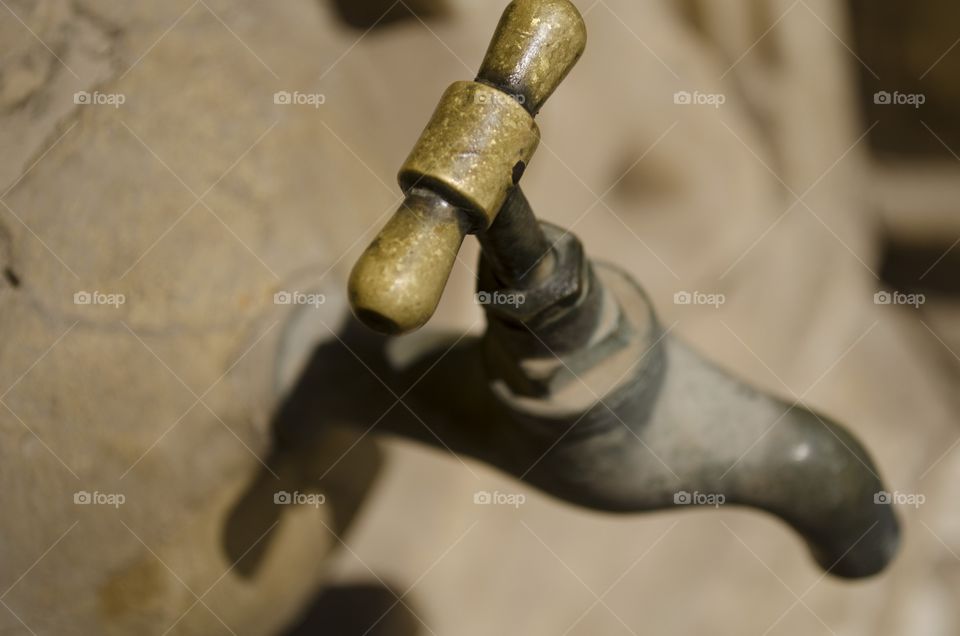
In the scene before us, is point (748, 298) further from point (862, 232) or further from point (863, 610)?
point (863, 610)

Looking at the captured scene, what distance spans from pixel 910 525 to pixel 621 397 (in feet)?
1.41

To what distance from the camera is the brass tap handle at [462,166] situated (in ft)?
0.94

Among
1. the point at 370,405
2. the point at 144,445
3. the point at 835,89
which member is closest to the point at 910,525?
the point at 835,89

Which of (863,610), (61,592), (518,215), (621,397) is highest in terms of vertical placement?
(518,215)

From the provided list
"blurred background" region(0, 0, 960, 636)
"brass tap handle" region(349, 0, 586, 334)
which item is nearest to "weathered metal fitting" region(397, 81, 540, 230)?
"brass tap handle" region(349, 0, 586, 334)

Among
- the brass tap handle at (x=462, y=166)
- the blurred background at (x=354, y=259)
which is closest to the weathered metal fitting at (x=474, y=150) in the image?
the brass tap handle at (x=462, y=166)

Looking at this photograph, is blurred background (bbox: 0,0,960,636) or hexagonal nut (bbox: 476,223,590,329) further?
blurred background (bbox: 0,0,960,636)

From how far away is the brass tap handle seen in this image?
0.29m

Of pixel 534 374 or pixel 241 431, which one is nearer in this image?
pixel 534 374

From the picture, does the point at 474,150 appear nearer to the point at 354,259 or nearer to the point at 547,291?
the point at 547,291

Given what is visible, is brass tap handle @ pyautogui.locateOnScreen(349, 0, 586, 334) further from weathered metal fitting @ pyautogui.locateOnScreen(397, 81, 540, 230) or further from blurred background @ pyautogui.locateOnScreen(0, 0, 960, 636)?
blurred background @ pyautogui.locateOnScreen(0, 0, 960, 636)

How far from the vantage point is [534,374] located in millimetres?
425

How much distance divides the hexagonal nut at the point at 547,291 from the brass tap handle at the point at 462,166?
0.25 feet

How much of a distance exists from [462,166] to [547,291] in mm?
104
